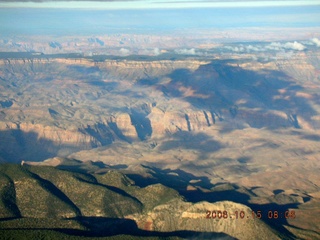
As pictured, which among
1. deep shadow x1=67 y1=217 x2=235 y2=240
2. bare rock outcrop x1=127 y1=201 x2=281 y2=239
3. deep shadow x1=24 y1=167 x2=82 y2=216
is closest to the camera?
deep shadow x1=67 y1=217 x2=235 y2=240

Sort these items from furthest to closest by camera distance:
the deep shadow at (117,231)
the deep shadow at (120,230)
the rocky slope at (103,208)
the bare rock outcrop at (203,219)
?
1. the bare rock outcrop at (203,219)
2. the rocky slope at (103,208)
3. the deep shadow at (120,230)
4. the deep shadow at (117,231)

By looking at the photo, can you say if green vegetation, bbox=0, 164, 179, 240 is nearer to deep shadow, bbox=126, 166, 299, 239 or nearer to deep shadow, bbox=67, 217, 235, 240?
deep shadow, bbox=67, 217, 235, 240

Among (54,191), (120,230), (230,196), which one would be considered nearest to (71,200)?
(54,191)

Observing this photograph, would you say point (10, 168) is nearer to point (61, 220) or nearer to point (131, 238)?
point (61, 220)

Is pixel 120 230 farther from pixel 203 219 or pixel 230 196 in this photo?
pixel 230 196

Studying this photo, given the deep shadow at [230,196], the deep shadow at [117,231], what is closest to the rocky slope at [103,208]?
the deep shadow at [117,231]

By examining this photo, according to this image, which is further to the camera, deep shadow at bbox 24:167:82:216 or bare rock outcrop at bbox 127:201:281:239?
deep shadow at bbox 24:167:82:216

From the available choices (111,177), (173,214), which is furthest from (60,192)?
(173,214)

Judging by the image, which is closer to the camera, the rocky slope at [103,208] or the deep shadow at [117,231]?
the deep shadow at [117,231]

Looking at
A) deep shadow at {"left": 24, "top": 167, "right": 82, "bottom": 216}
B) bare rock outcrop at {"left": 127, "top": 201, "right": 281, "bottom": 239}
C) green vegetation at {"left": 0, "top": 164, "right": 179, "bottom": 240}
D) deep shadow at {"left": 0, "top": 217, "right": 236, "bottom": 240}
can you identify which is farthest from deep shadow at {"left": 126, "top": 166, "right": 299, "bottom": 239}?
deep shadow at {"left": 24, "top": 167, "right": 82, "bottom": 216}

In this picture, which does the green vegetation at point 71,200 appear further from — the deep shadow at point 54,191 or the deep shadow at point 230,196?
the deep shadow at point 230,196

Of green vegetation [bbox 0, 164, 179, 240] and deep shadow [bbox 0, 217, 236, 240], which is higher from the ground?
green vegetation [bbox 0, 164, 179, 240]
